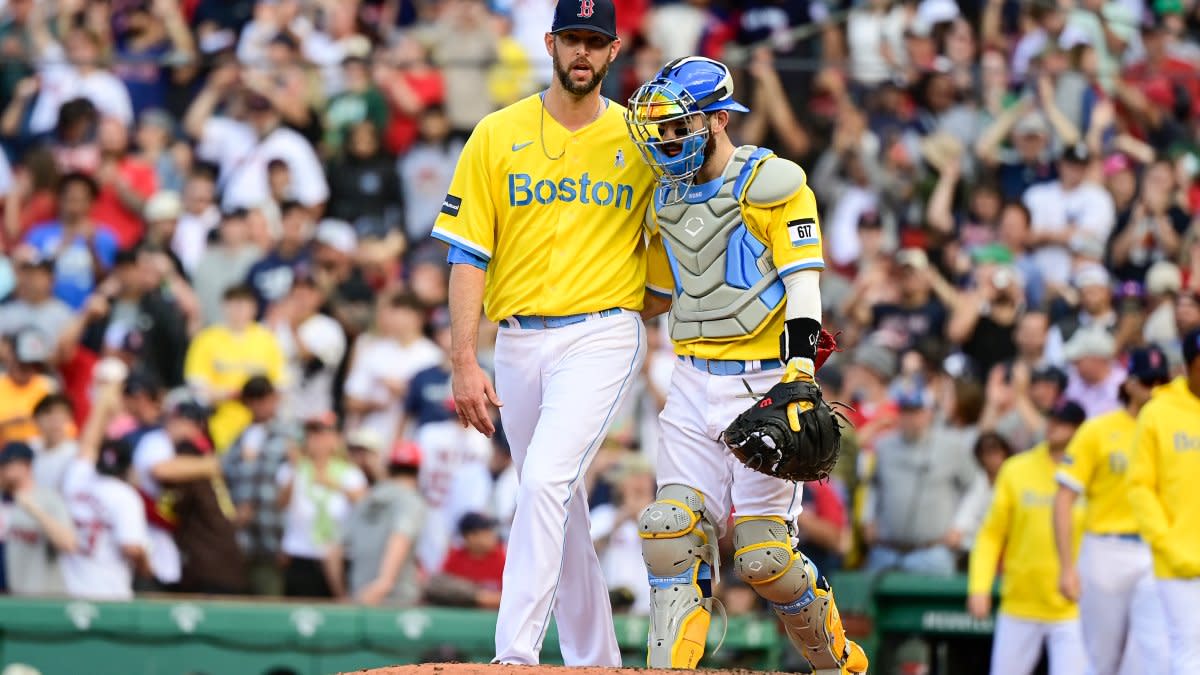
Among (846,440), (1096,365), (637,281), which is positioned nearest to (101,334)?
(846,440)

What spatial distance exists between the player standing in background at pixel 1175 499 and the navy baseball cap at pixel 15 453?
6.89 meters

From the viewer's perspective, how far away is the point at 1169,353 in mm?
13523

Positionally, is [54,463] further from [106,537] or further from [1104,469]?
[1104,469]

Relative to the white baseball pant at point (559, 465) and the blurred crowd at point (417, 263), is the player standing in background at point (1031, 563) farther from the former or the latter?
the white baseball pant at point (559, 465)

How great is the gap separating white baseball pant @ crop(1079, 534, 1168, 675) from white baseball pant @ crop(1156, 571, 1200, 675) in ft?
3.44

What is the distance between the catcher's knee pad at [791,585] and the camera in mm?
7777

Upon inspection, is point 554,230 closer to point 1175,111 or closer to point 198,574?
point 198,574

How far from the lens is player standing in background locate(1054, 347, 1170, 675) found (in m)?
11.6

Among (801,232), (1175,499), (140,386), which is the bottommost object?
(1175,499)

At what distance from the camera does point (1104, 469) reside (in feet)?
38.6

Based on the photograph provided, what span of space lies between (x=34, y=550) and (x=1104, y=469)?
21.7ft

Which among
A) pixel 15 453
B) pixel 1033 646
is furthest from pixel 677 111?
pixel 15 453

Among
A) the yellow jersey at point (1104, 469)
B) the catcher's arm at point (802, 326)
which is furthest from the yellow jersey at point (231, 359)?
the catcher's arm at point (802, 326)

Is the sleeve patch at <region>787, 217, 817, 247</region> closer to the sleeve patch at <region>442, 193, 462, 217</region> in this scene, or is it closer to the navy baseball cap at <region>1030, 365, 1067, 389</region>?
the sleeve patch at <region>442, 193, 462, 217</region>
